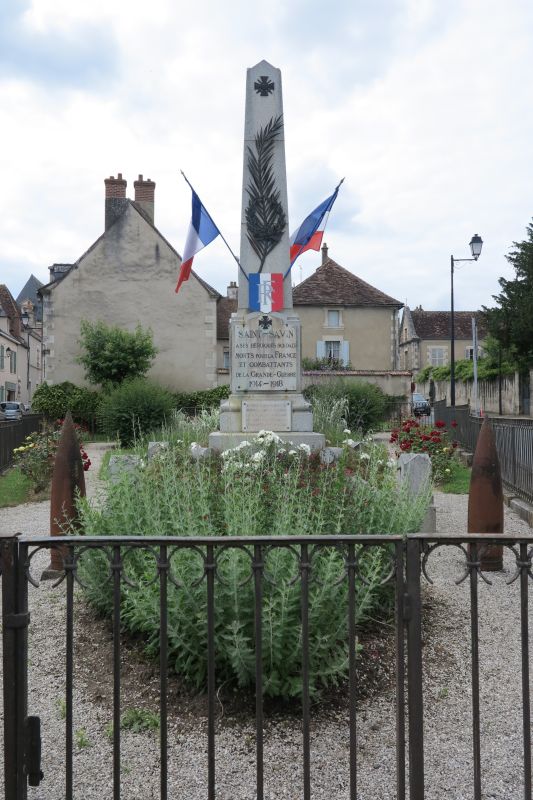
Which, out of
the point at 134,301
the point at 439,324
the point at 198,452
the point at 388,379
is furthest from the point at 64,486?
the point at 439,324

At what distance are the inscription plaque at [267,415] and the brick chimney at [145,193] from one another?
20822 mm

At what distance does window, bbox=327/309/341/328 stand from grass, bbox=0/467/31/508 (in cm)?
2349

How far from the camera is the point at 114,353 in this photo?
23.9 meters

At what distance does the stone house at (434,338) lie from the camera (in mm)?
59188

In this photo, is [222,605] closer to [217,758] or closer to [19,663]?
[217,758]

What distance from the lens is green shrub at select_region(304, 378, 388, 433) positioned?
19.8 m

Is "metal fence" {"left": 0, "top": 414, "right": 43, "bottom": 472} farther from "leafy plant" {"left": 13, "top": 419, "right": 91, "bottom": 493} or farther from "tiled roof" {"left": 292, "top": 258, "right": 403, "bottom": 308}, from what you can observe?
"tiled roof" {"left": 292, "top": 258, "right": 403, "bottom": 308}

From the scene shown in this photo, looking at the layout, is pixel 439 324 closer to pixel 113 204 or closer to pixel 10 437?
pixel 113 204

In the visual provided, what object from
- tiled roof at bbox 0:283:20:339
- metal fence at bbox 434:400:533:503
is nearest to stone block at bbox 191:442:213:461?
metal fence at bbox 434:400:533:503

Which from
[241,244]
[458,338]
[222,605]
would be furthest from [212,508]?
[458,338]

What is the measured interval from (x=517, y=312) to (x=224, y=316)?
14.2 metres

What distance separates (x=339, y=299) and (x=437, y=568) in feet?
95.7

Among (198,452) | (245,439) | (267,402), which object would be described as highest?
(267,402)

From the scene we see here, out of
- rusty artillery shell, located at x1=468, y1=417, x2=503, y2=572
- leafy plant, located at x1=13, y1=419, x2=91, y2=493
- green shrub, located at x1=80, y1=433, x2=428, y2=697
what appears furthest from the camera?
leafy plant, located at x1=13, y1=419, x2=91, y2=493
